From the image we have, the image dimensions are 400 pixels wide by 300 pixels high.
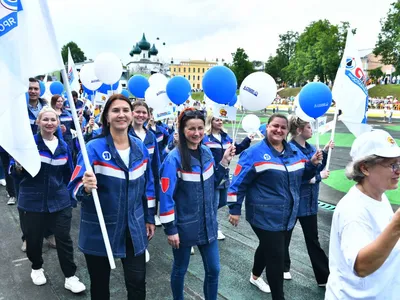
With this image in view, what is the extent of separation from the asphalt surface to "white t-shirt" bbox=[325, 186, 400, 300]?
6.30 ft

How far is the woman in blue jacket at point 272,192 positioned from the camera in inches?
123

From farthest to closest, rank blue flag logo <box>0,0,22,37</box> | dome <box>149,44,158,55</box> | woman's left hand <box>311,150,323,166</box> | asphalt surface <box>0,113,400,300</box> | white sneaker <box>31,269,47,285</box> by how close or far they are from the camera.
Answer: dome <box>149,44,158,55</box> → white sneaker <box>31,269,47,285</box> → asphalt surface <box>0,113,400,300</box> → woman's left hand <box>311,150,323,166</box> → blue flag logo <box>0,0,22,37</box>

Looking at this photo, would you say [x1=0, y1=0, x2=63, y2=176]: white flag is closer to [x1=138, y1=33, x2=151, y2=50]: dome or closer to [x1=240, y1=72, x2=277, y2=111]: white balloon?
[x1=240, y1=72, x2=277, y2=111]: white balloon

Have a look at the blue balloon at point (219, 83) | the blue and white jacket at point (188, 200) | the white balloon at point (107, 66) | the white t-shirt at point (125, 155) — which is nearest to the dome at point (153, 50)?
the white balloon at point (107, 66)

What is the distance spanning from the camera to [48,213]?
3.66 meters

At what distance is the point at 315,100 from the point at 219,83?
44.3 inches

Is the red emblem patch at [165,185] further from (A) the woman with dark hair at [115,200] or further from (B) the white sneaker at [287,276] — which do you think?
(B) the white sneaker at [287,276]

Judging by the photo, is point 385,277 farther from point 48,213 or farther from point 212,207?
point 48,213

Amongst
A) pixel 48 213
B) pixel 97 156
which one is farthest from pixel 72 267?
pixel 97 156

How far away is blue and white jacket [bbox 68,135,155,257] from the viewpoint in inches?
102

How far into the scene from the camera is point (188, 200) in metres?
2.97

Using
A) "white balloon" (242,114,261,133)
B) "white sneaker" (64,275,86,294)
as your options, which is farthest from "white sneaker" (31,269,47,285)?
"white balloon" (242,114,261,133)

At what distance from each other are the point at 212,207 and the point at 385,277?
1623 millimetres

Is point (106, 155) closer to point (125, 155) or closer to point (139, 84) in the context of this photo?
point (125, 155)
